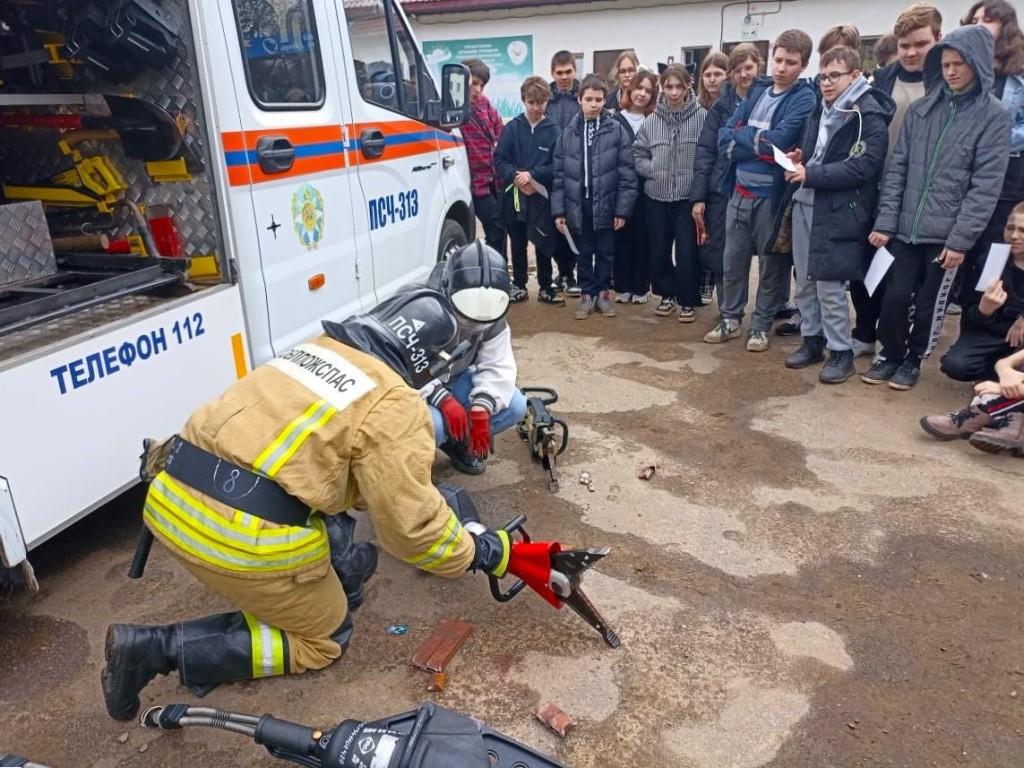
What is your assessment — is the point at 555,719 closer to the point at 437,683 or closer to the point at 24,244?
the point at 437,683

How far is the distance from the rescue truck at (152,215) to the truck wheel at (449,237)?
1213 mm

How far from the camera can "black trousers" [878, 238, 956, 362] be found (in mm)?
4430

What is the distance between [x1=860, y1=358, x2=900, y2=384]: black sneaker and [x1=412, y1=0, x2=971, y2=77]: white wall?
11041mm

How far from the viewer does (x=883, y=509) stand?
344cm

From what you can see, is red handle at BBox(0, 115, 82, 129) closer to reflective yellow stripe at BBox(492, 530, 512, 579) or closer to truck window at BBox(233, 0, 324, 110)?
truck window at BBox(233, 0, 324, 110)

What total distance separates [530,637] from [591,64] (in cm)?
1539

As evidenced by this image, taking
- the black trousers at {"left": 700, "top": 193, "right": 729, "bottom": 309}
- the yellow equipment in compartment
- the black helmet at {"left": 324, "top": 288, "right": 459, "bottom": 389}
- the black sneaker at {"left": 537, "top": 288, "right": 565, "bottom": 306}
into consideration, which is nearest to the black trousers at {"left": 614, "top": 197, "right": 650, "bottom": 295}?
the black sneaker at {"left": 537, "top": 288, "right": 565, "bottom": 306}

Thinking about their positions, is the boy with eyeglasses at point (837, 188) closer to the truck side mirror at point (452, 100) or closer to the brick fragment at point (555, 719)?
the truck side mirror at point (452, 100)

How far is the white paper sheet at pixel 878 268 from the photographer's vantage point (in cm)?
451

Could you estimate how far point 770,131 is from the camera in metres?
4.84

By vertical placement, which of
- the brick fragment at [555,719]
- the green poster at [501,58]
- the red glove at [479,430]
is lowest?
the brick fragment at [555,719]

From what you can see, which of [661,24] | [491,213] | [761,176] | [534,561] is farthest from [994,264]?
[661,24]

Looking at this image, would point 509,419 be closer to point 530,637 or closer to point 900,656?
point 530,637

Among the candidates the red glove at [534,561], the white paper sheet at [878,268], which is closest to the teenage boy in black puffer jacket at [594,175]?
the white paper sheet at [878,268]
